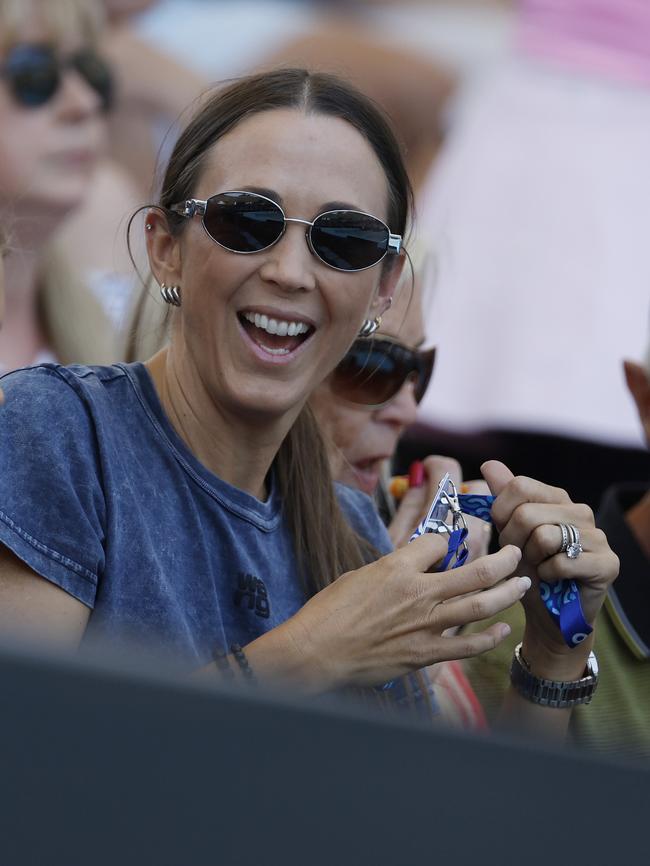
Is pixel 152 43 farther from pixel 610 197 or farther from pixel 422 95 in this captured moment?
pixel 610 197

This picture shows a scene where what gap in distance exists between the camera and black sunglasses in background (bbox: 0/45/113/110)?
9.54 ft

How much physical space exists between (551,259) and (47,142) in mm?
1230

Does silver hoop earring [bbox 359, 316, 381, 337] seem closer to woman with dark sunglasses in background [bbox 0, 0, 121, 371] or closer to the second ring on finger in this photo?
the second ring on finger

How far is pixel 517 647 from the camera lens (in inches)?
65.6

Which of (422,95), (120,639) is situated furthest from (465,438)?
(120,639)

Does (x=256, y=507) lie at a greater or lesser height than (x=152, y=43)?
lesser

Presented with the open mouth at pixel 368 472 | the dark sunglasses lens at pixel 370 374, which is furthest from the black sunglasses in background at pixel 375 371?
the open mouth at pixel 368 472

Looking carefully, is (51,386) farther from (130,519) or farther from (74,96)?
(74,96)

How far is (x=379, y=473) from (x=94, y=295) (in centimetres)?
105

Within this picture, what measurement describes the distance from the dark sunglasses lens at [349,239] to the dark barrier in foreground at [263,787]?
909 millimetres

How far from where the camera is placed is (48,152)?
2971 mm

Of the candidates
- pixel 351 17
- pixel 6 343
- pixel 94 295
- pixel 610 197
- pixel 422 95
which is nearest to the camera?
pixel 6 343

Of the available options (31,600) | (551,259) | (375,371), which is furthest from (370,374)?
(551,259)

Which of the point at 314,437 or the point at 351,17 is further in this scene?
the point at 351,17
